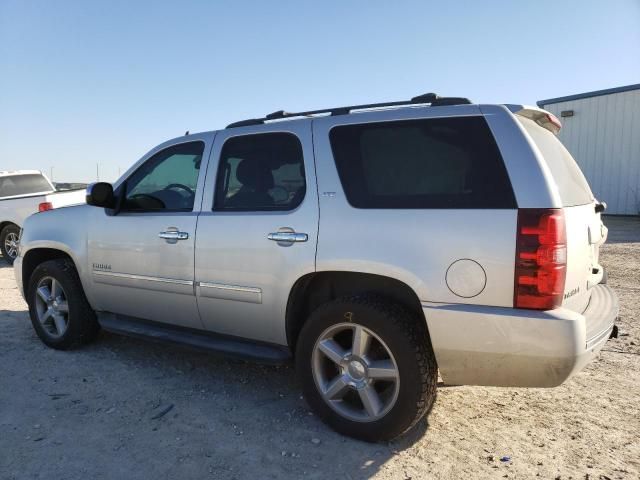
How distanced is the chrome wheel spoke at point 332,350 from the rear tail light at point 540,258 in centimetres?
109

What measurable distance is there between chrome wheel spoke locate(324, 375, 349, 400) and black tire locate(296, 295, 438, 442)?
78mm

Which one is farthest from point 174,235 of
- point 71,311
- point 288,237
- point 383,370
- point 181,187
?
point 383,370

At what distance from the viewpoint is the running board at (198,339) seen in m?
3.36

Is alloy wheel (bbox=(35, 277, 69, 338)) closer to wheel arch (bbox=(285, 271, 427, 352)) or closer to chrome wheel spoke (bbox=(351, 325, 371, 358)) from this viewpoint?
wheel arch (bbox=(285, 271, 427, 352))

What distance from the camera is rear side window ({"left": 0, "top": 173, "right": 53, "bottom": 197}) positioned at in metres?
11.1

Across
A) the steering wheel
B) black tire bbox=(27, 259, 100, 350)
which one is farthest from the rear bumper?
black tire bbox=(27, 259, 100, 350)

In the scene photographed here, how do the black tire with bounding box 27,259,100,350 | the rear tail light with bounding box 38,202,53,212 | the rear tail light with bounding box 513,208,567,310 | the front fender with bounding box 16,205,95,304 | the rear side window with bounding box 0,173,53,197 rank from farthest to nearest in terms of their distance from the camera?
the rear side window with bounding box 0,173,53,197
the rear tail light with bounding box 38,202,53,212
the black tire with bounding box 27,259,100,350
the front fender with bounding box 16,205,95,304
the rear tail light with bounding box 513,208,567,310

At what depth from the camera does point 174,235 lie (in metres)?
3.75

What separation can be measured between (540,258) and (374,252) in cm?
86

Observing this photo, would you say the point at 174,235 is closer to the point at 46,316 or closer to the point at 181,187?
the point at 181,187

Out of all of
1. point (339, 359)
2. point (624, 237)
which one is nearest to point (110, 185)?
point (339, 359)

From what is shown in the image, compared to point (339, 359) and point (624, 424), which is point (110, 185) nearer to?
point (339, 359)

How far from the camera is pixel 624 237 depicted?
1289 centimetres

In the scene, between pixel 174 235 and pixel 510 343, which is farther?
pixel 174 235
